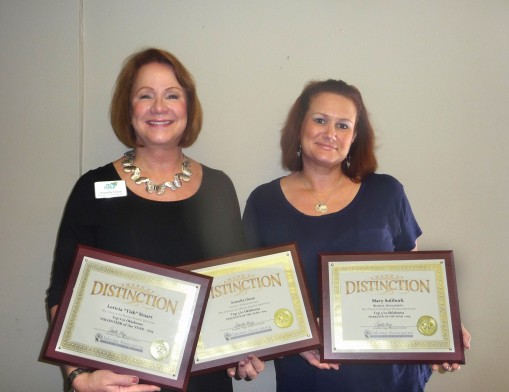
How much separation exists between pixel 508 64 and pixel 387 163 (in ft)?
2.74

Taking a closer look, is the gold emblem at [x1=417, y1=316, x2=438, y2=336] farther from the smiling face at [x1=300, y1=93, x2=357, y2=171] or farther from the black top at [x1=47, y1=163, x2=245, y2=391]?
the black top at [x1=47, y1=163, x2=245, y2=391]

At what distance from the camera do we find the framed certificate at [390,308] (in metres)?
1.62

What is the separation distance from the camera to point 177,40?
217 centimetres

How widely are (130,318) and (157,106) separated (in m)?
0.78

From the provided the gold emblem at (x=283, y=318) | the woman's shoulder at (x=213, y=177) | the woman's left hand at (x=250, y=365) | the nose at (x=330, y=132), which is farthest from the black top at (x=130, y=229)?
the nose at (x=330, y=132)

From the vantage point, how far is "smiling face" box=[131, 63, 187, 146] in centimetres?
168

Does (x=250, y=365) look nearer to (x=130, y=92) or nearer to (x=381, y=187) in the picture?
(x=381, y=187)

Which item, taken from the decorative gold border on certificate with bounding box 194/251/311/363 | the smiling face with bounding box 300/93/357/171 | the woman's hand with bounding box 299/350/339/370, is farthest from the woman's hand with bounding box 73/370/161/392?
the smiling face with bounding box 300/93/357/171

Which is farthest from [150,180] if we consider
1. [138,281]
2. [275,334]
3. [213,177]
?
[275,334]

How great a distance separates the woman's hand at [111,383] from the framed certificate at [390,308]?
670 mm

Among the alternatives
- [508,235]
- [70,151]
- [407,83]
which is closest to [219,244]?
[70,151]

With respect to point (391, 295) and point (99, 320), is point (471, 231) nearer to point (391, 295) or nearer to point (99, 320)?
point (391, 295)

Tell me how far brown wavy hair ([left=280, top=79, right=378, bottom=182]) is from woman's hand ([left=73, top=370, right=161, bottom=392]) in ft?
3.78

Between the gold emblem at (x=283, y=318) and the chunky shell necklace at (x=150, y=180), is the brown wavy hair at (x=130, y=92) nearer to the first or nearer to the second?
the chunky shell necklace at (x=150, y=180)
